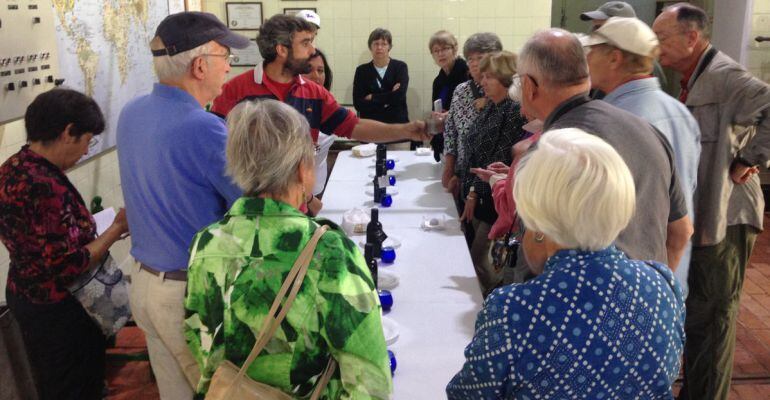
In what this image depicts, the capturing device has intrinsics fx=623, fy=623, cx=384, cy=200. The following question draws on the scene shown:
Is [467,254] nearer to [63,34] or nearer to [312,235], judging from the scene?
[312,235]

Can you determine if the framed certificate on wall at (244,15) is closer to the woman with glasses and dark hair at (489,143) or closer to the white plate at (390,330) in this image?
the woman with glasses and dark hair at (489,143)

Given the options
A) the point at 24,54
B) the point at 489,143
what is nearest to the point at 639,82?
the point at 489,143

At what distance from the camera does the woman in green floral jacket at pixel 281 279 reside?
1394 millimetres

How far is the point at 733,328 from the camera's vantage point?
2977 mm

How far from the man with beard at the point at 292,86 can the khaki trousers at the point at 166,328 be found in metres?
1.23

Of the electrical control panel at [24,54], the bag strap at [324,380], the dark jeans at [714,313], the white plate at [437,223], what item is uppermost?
the electrical control panel at [24,54]

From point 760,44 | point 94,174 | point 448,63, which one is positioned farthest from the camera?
point 760,44

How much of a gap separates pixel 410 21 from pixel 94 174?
4712 millimetres

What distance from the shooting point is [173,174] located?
1.97m

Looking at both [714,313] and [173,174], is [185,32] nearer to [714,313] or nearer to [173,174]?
[173,174]

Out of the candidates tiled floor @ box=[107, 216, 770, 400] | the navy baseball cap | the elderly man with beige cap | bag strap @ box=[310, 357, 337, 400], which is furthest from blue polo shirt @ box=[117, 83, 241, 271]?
tiled floor @ box=[107, 216, 770, 400]

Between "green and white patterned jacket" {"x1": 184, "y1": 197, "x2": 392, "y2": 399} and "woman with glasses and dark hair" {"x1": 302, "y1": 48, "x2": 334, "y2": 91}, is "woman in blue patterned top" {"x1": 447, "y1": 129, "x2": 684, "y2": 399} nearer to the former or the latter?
"green and white patterned jacket" {"x1": 184, "y1": 197, "x2": 392, "y2": 399}

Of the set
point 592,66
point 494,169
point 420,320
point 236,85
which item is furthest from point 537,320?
point 236,85

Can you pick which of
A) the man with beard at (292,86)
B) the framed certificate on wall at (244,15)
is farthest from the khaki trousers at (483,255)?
the framed certificate on wall at (244,15)
